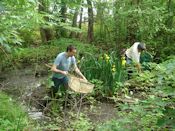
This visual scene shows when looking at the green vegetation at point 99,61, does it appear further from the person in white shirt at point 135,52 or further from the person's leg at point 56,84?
the person in white shirt at point 135,52

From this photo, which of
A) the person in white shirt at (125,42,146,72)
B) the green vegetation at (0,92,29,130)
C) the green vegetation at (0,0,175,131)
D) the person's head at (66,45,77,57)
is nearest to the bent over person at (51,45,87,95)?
the person's head at (66,45,77,57)

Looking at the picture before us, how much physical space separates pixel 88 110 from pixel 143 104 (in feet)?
13.1

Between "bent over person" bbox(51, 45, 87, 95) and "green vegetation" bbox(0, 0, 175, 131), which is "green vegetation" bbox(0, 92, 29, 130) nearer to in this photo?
"green vegetation" bbox(0, 0, 175, 131)

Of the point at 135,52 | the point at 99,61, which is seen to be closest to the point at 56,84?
the point at 99,61

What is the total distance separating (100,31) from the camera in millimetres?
17750

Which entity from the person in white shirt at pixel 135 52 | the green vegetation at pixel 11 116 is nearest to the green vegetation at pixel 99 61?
the green vegetation at pixel 11 116

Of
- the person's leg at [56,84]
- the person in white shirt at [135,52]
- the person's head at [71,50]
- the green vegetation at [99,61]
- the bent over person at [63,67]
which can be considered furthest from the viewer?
the person in white shirt at [135,52]

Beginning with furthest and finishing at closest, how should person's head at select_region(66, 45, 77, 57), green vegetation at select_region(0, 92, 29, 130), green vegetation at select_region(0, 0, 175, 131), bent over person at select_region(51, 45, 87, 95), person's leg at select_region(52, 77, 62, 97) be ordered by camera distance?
person's leg at select_region(52, 77, 62, 97), bent over person at select_region(51, 45, 87, 95), person's head at select_region(66, 45, 77, 57), green vegetation at select_region(0, 92, 29, 130), green vegetation at select_region(0, 0, 175, 131)

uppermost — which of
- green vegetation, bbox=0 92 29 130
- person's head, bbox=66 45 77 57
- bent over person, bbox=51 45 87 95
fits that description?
person's head, bbox=66 45 77 57

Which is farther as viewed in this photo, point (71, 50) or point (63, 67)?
point (63, 67)

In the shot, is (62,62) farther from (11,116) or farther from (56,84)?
(11,116)

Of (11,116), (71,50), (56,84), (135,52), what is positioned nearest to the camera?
(11,116)

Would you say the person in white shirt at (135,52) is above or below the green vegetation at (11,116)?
above

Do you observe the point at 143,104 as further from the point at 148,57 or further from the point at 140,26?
A: the point at 140,26
